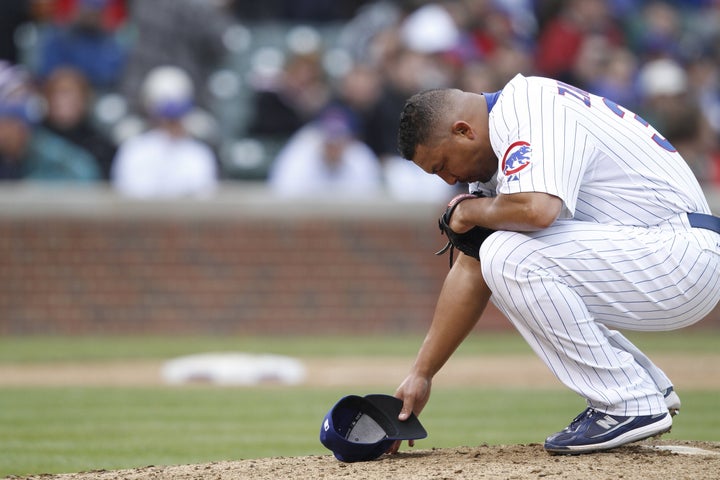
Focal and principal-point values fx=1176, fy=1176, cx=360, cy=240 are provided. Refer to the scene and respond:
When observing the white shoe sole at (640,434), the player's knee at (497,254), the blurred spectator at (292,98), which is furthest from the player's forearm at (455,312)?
the blurred spectator at (292,98)

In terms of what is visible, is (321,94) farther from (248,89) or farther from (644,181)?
(644,181)

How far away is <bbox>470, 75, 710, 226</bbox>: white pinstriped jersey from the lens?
4301 millimetres

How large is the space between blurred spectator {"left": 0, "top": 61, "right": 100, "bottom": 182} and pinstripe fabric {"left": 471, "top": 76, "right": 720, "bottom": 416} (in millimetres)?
9467

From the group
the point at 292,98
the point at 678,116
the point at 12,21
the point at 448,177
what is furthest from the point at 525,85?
the point at 12,21

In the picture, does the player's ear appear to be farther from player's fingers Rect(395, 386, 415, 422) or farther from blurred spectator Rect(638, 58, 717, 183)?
blurred spectator Rect(638, 58, 717, 183)

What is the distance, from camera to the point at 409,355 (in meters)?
10.8

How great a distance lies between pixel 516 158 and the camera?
4309 mm

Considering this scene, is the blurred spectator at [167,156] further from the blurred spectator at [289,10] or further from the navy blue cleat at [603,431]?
the navy blue cleat at [603,431]

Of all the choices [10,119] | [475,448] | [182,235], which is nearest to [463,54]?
[182,235]

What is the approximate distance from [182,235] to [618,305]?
870 centimetres

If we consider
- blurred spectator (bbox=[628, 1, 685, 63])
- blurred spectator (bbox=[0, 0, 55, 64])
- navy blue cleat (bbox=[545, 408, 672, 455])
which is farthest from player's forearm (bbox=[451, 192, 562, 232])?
blurred spectator (bbox=[0, 0, 55, 64])

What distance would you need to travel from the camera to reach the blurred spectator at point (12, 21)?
15219 millimetres

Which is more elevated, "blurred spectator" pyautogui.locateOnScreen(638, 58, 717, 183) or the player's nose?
"blurred spectator" pyautogui.locateOnScreen(638, 58, 717, 183)

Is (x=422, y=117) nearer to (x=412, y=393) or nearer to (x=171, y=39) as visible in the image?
(x=412, y=393)
